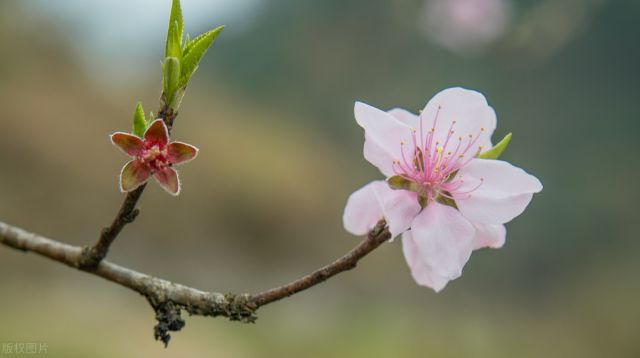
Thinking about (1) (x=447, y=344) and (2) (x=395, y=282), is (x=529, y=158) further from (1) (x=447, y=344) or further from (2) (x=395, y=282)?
(1) (x=447, y=344)

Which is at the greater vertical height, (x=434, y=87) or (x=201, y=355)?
(x=434, y=87)

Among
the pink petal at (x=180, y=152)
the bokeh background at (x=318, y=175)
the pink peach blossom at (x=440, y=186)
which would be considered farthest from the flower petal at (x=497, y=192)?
the bokeh background at (x=318, y=175)

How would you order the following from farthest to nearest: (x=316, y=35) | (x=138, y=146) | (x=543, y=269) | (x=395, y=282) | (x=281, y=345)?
(x=316, y=35), (x=543, y=269), (x=395, y=282), (x=281, y=345), (x=138, y=146)

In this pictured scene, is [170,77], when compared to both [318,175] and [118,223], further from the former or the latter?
[318,175]

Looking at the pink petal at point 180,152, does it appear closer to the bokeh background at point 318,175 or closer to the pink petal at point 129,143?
the pink petal at point 129,143

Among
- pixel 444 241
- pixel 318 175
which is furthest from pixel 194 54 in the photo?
pixel 318 175

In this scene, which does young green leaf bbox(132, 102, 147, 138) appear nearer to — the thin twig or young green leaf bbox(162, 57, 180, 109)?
young green leaf bbox(162, 57, 180, 109)

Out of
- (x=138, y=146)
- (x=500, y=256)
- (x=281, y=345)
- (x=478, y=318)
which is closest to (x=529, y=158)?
(x=500, y=256)

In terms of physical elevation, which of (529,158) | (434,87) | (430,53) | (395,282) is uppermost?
(430,53)
